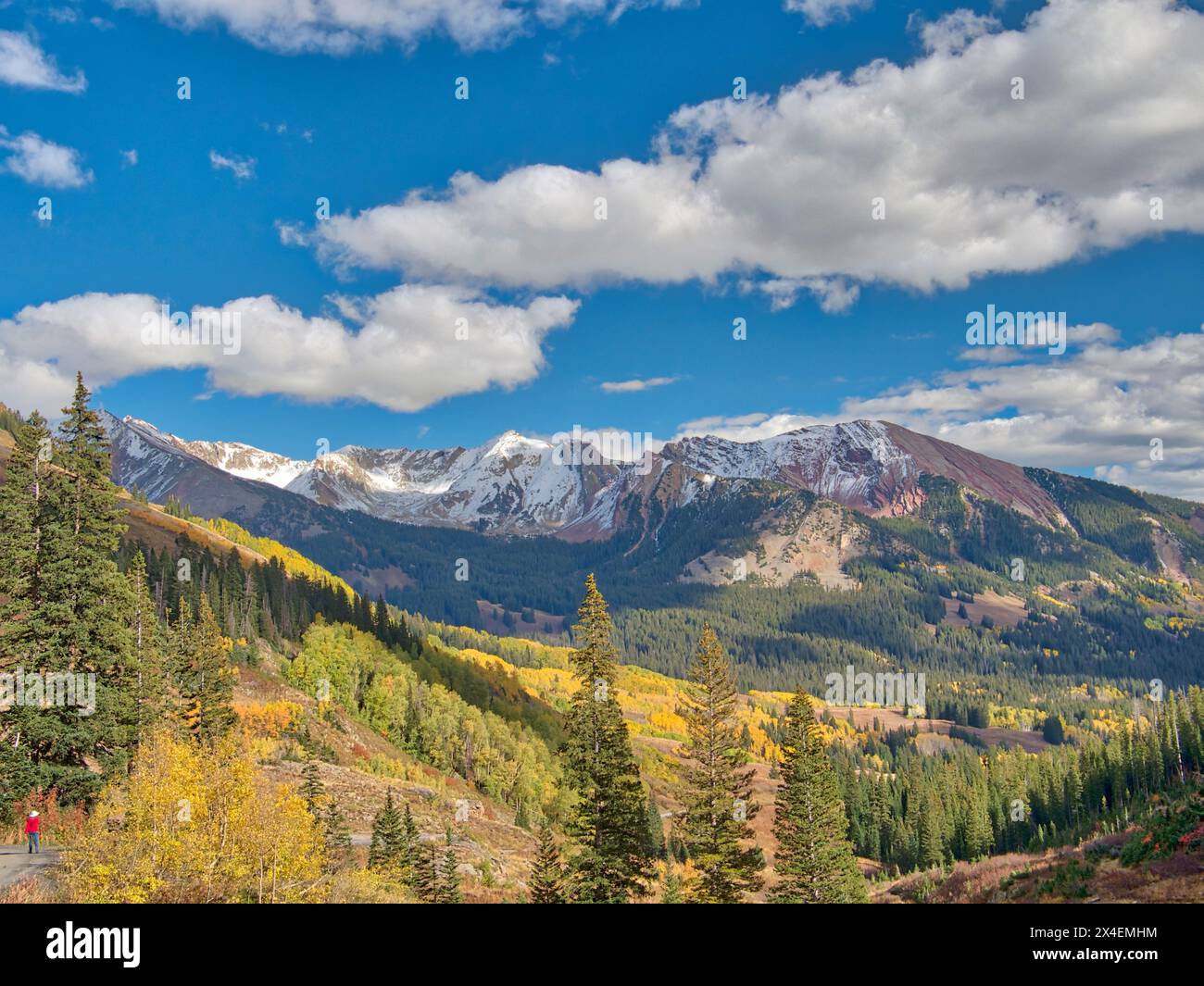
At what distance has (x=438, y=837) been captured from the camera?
5822 centimetres

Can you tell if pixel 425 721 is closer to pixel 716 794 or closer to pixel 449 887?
pixel 449 887

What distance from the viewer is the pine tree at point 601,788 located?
37.1 metres

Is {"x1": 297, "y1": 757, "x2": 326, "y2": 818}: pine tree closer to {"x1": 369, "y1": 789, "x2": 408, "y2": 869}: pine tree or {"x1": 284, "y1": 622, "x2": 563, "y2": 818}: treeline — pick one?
{"x1": 369, "y1": 789, "x2": 408, "y2": 869}: pine tree

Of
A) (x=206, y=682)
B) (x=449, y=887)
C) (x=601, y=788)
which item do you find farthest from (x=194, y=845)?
(x=206, y=682)

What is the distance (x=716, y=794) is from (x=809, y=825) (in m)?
10.7

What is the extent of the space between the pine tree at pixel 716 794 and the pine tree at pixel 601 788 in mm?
3649

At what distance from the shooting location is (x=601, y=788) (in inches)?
1507

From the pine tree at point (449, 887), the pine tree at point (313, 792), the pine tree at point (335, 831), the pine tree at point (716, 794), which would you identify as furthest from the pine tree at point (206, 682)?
the pine tree at point (716, 794)

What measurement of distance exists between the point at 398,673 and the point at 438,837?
69.8 meters
